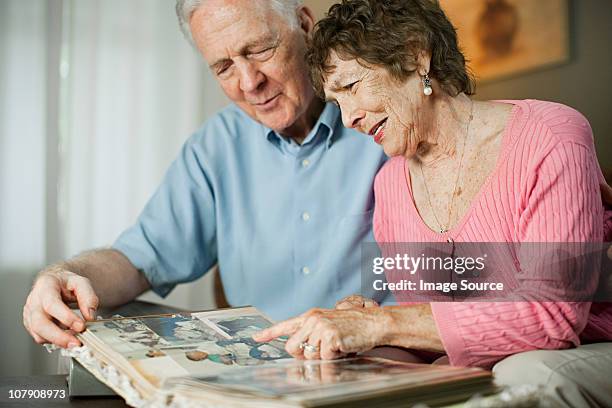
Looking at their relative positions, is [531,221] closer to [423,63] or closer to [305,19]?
[423,63]

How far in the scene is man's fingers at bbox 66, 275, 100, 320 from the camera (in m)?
1.23

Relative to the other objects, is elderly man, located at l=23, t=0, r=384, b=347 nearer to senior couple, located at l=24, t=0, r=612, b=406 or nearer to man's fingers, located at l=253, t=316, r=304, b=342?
senior couple, located at l=24, t=0, r=612, b=406

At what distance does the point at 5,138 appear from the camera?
312 centimetres

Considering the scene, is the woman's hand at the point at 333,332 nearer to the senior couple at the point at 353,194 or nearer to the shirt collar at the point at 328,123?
the senior couple at the point at 353,194

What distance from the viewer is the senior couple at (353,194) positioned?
1.03 metres

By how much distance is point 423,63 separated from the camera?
1.29 meters

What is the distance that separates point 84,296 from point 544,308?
29.9 inches

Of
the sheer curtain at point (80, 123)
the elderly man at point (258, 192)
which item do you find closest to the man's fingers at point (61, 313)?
the elderly man at point (258, 192)

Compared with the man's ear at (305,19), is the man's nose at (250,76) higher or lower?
lower

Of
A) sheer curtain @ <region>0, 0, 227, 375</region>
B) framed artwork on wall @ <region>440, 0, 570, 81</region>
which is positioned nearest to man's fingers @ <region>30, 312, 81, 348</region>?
framed artwork on wall @ <region>440, 0, 570, 81</region>

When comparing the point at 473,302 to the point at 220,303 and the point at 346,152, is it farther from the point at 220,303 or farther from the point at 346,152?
the point at 220,303

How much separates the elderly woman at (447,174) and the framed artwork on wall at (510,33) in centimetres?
66

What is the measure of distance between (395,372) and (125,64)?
2.83 metres

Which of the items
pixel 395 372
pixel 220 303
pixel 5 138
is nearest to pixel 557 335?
pixel 395 372
